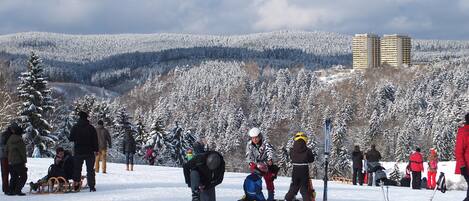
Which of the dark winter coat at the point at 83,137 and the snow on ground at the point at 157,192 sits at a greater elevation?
the dark winter coat at the point at 83,137

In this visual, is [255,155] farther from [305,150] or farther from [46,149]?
[46,149]

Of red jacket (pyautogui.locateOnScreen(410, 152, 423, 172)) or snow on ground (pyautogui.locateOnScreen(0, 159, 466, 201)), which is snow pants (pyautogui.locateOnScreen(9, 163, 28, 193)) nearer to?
snow on ground (pyautogui.locateOnScreen(0, 159, 466, 201))

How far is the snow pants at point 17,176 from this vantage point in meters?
15.0

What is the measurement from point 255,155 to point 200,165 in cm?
305

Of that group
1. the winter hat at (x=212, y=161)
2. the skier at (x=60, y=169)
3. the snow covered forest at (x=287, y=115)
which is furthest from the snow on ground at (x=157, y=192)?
the snow covered forest at (x=287, y=115)

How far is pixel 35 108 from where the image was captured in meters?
42.1

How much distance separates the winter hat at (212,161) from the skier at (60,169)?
739cm

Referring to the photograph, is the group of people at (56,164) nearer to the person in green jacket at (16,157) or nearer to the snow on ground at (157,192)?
the person in green jacket at (16,157)

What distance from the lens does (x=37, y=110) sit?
42.2 meters

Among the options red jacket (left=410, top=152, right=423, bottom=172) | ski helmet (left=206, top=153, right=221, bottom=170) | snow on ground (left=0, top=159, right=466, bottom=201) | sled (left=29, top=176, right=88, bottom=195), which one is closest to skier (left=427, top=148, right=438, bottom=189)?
red jacket (left=410, top=152, right=423, bottom=172)

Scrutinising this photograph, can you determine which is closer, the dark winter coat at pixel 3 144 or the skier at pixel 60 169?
the dark winter coat at pixel 3 144

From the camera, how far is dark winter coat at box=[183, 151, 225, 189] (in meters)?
9.73

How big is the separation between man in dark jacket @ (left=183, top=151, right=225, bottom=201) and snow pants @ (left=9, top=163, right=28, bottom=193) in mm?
6471

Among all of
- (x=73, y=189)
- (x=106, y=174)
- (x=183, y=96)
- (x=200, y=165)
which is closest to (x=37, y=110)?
(x=106, y=174)
